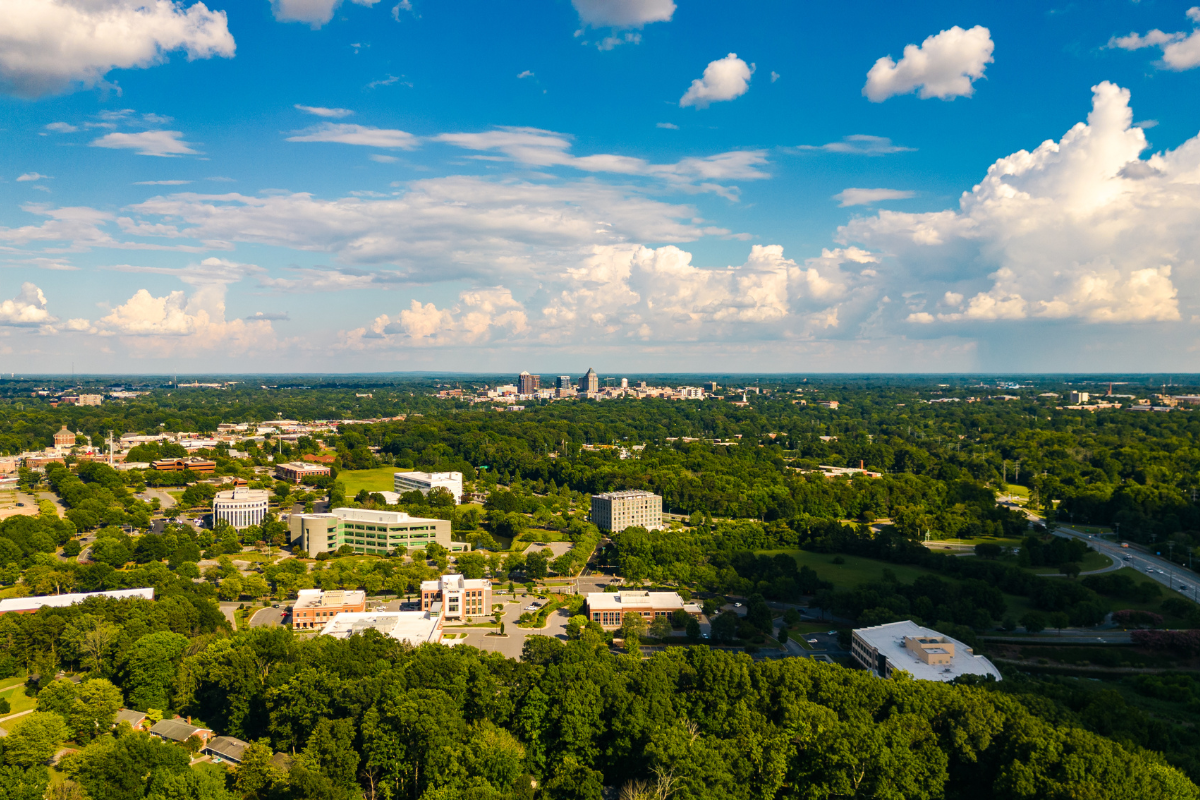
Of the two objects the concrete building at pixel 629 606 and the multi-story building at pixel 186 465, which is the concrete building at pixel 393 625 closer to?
the concrete building at pixel 629 606

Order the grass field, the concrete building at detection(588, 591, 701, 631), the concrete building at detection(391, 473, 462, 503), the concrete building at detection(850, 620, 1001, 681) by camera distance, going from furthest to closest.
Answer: the grass field < the concrete building at detection(391, 473, 462, 503) < the concrete building at detection(588, 591, 701, 631) < the concrete building at detection(850, 620, 1001, 681)

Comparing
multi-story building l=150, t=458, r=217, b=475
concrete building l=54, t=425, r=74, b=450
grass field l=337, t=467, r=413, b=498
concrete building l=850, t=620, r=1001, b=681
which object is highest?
concrete building l=54, t=425, r=74, b=450

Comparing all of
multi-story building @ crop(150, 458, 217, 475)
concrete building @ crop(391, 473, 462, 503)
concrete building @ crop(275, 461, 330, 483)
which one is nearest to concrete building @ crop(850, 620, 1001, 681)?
concrete building @ crop(391, 473, 462, 503)

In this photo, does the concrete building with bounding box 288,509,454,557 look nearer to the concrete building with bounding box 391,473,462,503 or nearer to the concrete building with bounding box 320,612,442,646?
the concrete building with bounding box 391,473,462,503

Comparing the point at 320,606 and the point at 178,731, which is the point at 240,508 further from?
the point at 178,731

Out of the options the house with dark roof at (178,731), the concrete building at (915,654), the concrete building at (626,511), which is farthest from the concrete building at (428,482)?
the concrete building at (915,654)

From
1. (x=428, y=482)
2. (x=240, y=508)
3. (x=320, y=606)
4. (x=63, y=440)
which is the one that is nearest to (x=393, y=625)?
(x=320, y=606)
